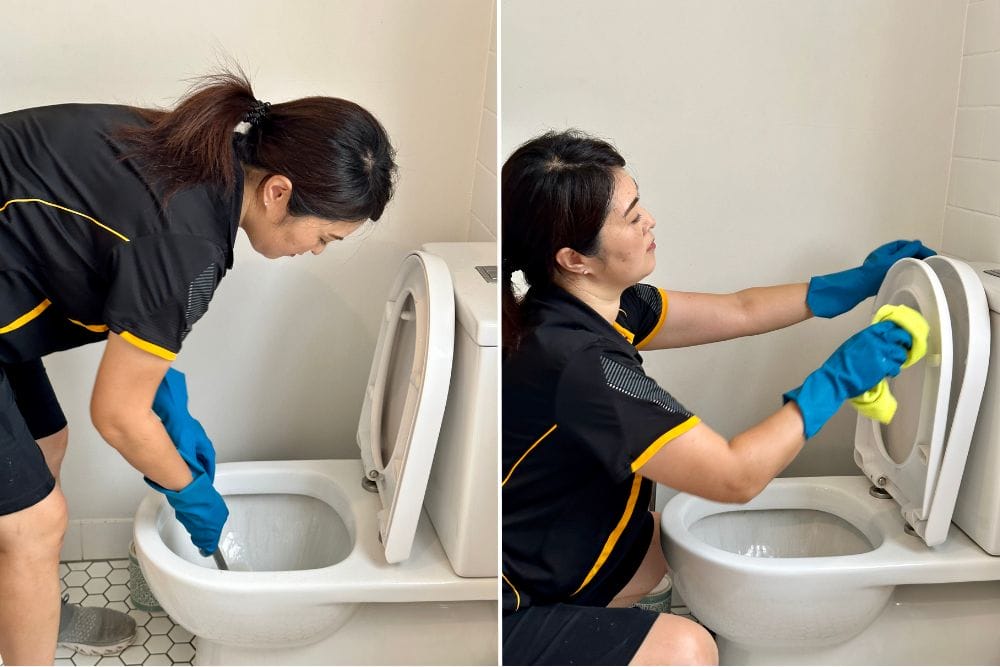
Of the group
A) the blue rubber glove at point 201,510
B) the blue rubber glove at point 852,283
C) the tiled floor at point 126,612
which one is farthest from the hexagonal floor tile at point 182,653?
the blue rubber glove at point 852,283

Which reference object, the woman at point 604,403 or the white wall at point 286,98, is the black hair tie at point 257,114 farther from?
the woman at point 604,403

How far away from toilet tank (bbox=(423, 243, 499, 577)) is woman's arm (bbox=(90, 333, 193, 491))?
0.92 feet

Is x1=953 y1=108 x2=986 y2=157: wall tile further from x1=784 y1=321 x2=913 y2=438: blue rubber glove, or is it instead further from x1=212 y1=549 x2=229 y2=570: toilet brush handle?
x1=212 y1=549 x2=229 y2=570: toilet brush handle

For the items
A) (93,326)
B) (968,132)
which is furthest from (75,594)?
(968,132)

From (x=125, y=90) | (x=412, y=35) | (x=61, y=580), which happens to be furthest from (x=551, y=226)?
(x=61, y=580)

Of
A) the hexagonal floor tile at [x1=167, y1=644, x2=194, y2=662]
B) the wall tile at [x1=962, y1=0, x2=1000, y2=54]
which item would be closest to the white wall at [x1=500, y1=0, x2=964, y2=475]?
the wall tile at [x1=962, y1=0, x2=1000, y2=54]

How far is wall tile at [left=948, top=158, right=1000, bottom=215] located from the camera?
2.17ft

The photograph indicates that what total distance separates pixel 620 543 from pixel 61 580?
0.65 m

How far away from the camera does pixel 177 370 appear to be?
0.93 m

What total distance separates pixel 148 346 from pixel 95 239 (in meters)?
0.12

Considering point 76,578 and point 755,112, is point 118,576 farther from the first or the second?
point 755,112

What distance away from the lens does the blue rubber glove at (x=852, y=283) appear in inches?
25.2

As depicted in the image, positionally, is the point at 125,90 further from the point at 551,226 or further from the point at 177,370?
the point at 551,226

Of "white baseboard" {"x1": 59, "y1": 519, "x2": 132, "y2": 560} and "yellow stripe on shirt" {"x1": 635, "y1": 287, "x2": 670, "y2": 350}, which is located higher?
"yellow stripe on shirt" {"x1": 635, "y1": 287, "x2": 670, "y2": 350}
